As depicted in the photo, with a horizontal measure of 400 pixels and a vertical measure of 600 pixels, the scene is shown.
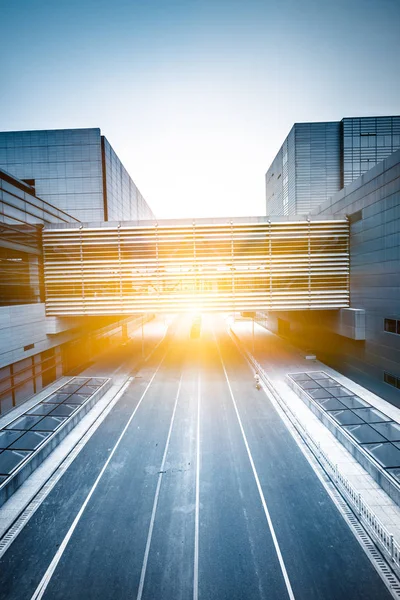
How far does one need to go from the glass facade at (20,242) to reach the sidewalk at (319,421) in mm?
20696

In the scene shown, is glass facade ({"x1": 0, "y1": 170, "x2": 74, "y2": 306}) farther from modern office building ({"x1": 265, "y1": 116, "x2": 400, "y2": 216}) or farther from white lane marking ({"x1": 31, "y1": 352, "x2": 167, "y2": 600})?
modern office building ({"x1": 265, "y1": 116, "x2": 400, "y2": 216})

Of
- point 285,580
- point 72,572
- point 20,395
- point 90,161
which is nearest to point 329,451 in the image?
point 285,580

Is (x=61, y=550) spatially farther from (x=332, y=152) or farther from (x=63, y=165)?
(x=332, y=152)

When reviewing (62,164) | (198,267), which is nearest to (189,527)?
(198,267)

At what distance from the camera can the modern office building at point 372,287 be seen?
17594mm

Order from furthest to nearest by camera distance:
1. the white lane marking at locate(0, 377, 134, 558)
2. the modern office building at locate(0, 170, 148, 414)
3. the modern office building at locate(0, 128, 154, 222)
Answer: the modern office building at locate(0, 128, 154, 222), the modern office building at locate(0, 170, 148, 414), the white lane marking at locate(0, 377, 134, 558)

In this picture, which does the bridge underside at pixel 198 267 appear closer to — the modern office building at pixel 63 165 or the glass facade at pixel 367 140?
the modern office building at pixel 63 165

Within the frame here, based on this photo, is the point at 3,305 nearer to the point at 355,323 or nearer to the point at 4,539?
the point at 4,539

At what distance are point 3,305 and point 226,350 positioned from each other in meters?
24.8

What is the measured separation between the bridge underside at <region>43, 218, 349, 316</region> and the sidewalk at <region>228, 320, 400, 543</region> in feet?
20.7

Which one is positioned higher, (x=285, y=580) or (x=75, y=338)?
(x=75, y=338)

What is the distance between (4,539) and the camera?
9.08 meters

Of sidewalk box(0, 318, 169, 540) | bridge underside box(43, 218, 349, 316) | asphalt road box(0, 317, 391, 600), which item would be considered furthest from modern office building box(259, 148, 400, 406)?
sidewalk box(0, 318, 169, 540)

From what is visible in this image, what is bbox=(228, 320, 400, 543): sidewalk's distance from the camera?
9863mm
